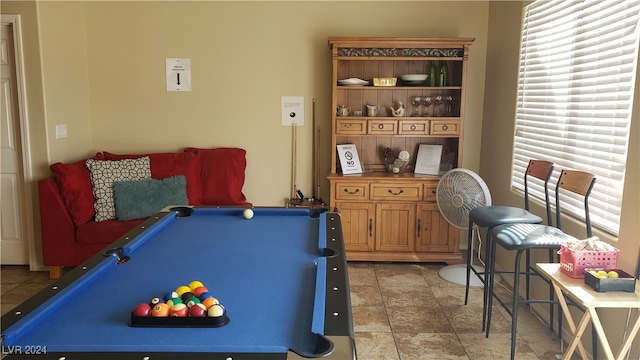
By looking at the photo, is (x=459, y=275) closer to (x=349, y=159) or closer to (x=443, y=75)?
(x=349, y=159)

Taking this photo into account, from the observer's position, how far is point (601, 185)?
8.82 feet

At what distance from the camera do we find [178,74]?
4.66 metres

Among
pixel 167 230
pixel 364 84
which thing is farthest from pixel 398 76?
pixel 167 230

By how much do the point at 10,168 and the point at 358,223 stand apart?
9.84 feet

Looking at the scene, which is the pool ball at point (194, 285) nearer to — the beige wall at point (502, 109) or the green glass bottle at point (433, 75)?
the beige wall at point (502, 109)

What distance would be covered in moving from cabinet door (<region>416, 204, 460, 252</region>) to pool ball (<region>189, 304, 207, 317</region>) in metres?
3.06

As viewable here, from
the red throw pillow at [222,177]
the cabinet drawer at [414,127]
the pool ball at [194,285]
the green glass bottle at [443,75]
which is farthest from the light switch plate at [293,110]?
the pool ball at [194,285]

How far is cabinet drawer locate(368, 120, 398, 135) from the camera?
4.33 metres

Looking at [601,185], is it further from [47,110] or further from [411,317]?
[47,110]

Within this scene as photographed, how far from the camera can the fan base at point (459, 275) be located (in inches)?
153

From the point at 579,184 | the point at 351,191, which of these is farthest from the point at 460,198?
the point at 579,184

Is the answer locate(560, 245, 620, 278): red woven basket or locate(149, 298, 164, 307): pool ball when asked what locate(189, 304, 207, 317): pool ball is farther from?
locate(560, 245, 620, 278): red woven basket

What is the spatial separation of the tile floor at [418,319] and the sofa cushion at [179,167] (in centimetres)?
123

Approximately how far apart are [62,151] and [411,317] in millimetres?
3243
